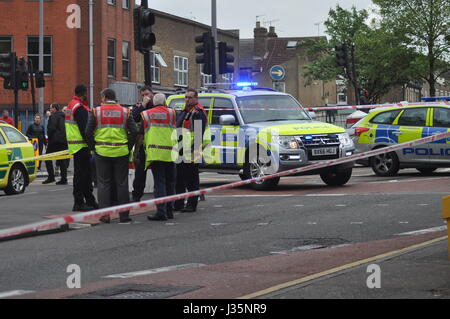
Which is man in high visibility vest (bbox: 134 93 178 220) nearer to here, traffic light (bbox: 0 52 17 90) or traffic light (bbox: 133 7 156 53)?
traffic light (bbox: 133 7 156 53)

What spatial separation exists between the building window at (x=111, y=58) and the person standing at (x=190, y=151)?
3041cm

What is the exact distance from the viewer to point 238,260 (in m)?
9.66

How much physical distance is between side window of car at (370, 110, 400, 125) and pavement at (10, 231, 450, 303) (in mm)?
11348

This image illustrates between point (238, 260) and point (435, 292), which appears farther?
point (238, 260)

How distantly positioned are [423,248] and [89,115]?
562cm

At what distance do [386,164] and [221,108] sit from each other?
4.15 metres

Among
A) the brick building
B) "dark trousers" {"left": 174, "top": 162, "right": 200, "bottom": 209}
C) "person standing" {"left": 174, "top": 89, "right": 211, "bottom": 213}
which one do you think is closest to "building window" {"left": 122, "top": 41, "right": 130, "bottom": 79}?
"person standing" {"left": 174, "top": 89, "right": 211, "bottom": 213}

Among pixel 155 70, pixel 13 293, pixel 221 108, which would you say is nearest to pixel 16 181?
pixel 221 108

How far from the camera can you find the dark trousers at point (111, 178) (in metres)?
13.7

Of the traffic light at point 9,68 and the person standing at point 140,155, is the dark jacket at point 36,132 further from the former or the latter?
the person standing at point 140,155

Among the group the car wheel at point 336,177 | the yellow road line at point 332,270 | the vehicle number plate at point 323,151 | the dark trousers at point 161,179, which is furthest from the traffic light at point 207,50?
the yellow road line at point 332,270

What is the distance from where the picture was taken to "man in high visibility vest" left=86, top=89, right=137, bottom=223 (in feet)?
44.6

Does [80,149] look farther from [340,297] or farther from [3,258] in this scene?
[340,297]
